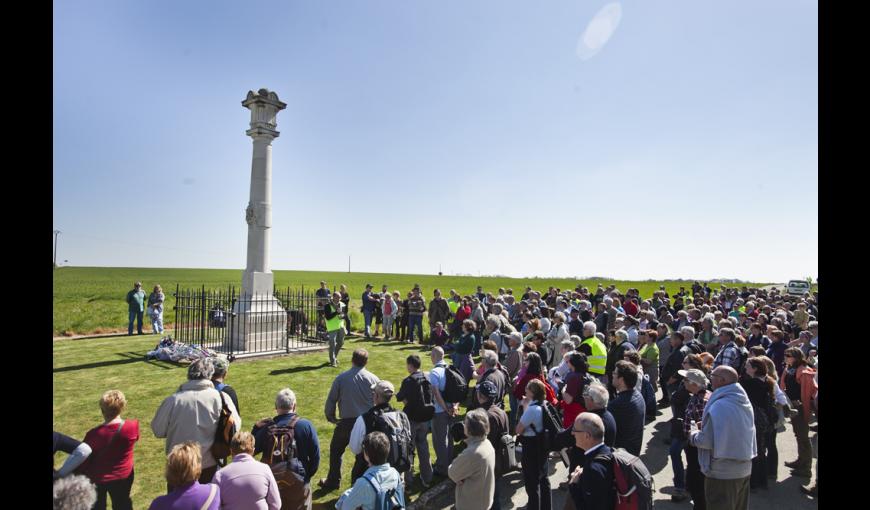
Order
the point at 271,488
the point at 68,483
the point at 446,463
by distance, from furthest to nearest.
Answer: the point at 446,463
the point at 271,488
the point at 68,483

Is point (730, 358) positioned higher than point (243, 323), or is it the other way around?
point (730, 358)

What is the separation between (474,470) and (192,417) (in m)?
2.82

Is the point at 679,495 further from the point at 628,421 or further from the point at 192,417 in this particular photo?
the point at 192,417

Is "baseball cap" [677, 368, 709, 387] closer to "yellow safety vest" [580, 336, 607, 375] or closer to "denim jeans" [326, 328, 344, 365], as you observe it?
"yellow safety vest" [580, 336, 607, 375]

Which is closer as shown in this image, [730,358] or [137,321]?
[730,358]

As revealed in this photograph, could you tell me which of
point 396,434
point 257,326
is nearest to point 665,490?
point 396,434

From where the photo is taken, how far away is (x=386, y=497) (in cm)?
327

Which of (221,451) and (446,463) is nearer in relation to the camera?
(221,451)

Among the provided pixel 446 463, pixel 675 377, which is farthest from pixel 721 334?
pixel 446 463

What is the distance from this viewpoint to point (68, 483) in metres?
2.96

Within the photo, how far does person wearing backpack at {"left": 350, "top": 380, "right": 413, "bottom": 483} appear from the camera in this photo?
4.19m
